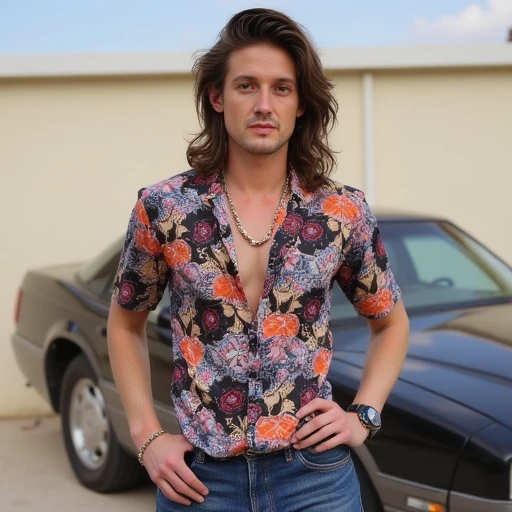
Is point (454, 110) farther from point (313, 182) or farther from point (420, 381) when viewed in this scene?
point (313, 182)

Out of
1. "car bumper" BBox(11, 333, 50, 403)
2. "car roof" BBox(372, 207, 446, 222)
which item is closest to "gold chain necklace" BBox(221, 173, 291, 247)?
"car roof" BBox(372, 207, 446, 222)

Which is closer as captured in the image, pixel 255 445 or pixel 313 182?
pixel 255 445

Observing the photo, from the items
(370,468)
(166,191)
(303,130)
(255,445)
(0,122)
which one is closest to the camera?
(255,445)

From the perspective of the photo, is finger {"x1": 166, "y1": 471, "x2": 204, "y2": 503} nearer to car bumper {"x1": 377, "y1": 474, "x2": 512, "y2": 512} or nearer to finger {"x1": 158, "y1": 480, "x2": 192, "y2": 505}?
finger {"x1": 158, "y1": 480, "x2": 192, "y2": 505}

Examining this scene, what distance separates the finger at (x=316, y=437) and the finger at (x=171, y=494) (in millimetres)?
269

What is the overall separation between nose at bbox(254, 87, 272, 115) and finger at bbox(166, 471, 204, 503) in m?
0.82

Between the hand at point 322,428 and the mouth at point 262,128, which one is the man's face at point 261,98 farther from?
the hand at point 322,428

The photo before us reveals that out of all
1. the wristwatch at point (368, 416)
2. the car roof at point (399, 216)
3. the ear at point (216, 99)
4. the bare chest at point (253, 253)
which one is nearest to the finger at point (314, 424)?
the wristwatch at point (368, 416)

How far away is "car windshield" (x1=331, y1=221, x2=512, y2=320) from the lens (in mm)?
4453

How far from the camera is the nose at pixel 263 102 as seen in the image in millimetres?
1985

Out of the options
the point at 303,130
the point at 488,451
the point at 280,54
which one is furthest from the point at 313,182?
the point at 488,451

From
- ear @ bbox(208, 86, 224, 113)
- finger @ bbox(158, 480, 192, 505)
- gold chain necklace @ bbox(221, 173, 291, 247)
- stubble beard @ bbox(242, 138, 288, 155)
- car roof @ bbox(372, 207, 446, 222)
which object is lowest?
car roof @ bbox(372, 207, 446, 222)

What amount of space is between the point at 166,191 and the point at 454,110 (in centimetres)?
556

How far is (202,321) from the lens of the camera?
1.95 metres
